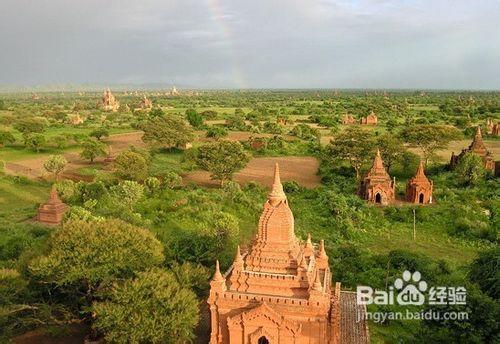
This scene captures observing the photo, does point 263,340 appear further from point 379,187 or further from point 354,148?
point 354,148

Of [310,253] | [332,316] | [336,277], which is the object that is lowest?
[336,277]

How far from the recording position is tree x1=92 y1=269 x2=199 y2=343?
49.3ft

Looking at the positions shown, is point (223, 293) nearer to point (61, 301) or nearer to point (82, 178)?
point (61, 301)

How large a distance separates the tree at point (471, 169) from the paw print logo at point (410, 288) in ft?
70.7

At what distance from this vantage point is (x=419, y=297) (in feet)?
67.3

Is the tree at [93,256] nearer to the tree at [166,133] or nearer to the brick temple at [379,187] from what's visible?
the brick temple at [379,187]

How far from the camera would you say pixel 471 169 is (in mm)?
40625

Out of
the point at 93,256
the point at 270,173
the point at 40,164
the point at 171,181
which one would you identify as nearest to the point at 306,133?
the point at 270,173

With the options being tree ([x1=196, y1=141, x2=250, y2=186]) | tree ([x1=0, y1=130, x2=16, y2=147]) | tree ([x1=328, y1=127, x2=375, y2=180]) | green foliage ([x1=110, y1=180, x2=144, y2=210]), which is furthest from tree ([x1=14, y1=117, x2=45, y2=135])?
tree ([x1=328, y1=127, x2=375, y2=180])

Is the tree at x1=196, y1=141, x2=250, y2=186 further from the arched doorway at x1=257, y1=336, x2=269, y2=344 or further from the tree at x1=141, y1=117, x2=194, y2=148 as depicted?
the arched doorway at x1=257, y1=336, x2=269, y2=344

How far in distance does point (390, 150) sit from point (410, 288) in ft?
86.5

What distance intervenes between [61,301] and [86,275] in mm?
2676

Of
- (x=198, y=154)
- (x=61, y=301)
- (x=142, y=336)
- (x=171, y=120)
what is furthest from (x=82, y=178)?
(x=142, y=336)

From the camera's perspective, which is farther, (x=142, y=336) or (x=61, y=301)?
(x=61, y=301)
